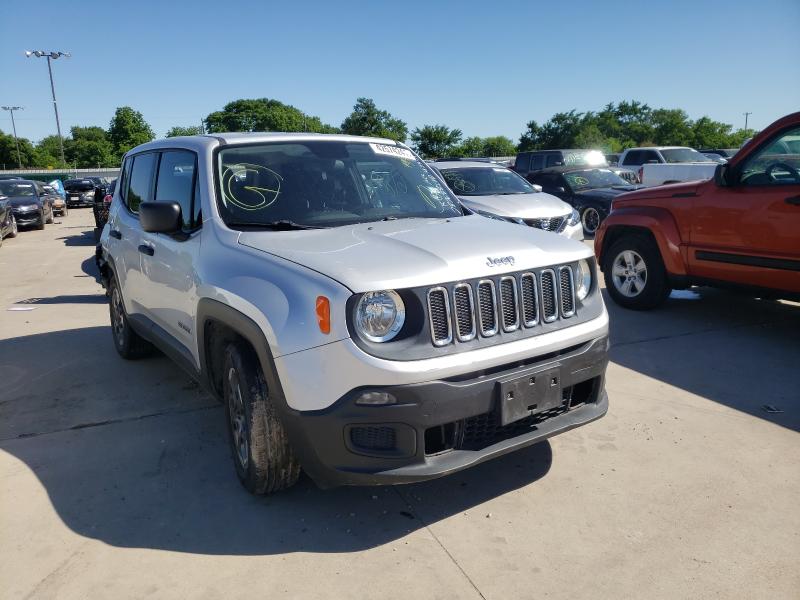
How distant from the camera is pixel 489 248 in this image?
9.74 feet

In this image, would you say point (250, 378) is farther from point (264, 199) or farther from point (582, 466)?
point (582, 466)

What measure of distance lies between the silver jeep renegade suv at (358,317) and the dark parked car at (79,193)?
33102mm

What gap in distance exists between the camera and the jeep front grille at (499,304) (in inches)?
105

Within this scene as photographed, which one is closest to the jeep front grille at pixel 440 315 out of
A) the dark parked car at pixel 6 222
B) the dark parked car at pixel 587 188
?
the dark parked car at pixel 587 188

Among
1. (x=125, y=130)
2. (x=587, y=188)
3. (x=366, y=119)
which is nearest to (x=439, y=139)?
(x=366, y=119)

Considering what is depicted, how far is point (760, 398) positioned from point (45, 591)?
440 cm

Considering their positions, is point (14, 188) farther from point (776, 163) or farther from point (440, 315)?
point (440, 315)

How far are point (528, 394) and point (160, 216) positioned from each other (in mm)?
2187

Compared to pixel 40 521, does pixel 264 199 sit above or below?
above

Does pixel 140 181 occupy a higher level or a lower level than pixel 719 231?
higher

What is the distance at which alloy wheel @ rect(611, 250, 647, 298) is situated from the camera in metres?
6.74

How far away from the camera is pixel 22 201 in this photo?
19.6 metres

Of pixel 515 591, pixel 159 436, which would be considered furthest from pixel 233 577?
pixel 159 436

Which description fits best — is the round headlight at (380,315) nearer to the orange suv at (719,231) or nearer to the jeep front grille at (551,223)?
the orange suv at (719,231)
